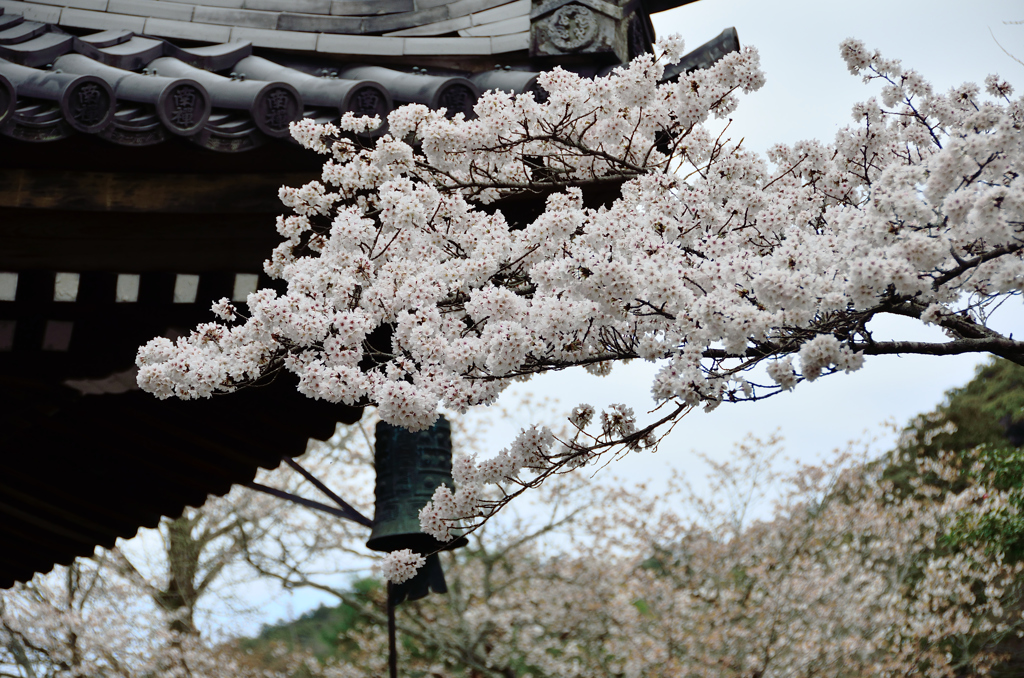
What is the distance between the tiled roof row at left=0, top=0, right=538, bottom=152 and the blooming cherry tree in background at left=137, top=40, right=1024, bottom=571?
0.45 feet

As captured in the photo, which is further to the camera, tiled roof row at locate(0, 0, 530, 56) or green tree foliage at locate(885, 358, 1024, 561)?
green tree foliage at locate(885, 358, 1024, 561)

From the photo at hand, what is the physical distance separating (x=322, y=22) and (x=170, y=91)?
1442 mm

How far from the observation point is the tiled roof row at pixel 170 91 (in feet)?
9.47

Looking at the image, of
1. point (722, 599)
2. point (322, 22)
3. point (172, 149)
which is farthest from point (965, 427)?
point (172, 149)

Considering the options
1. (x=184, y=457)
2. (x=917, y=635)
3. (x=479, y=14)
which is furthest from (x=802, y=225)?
(x=917, y=635)

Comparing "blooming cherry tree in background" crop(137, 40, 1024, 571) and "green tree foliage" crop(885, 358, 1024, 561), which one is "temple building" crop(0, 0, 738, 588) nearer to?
"blooming cherry tree in background" crop(137, 40, 1024, 571)

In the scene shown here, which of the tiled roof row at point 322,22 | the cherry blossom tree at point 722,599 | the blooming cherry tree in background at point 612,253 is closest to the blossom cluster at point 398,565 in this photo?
the blooming cherry tree in background at point 612,253

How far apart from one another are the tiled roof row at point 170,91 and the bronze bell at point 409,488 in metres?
1.68

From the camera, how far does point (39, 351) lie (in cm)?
352

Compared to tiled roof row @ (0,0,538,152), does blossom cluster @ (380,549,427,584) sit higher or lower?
lower

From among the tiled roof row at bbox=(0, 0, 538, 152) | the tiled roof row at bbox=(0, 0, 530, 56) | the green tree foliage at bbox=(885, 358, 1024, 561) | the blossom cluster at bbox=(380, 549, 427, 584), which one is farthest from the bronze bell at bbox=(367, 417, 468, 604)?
the green tree foliage at bbox=(885, 358, 1024, 561)

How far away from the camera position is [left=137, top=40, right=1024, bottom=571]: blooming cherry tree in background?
7.98ft

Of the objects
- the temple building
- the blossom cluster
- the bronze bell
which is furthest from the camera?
the bronze bell

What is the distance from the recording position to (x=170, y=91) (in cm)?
299
